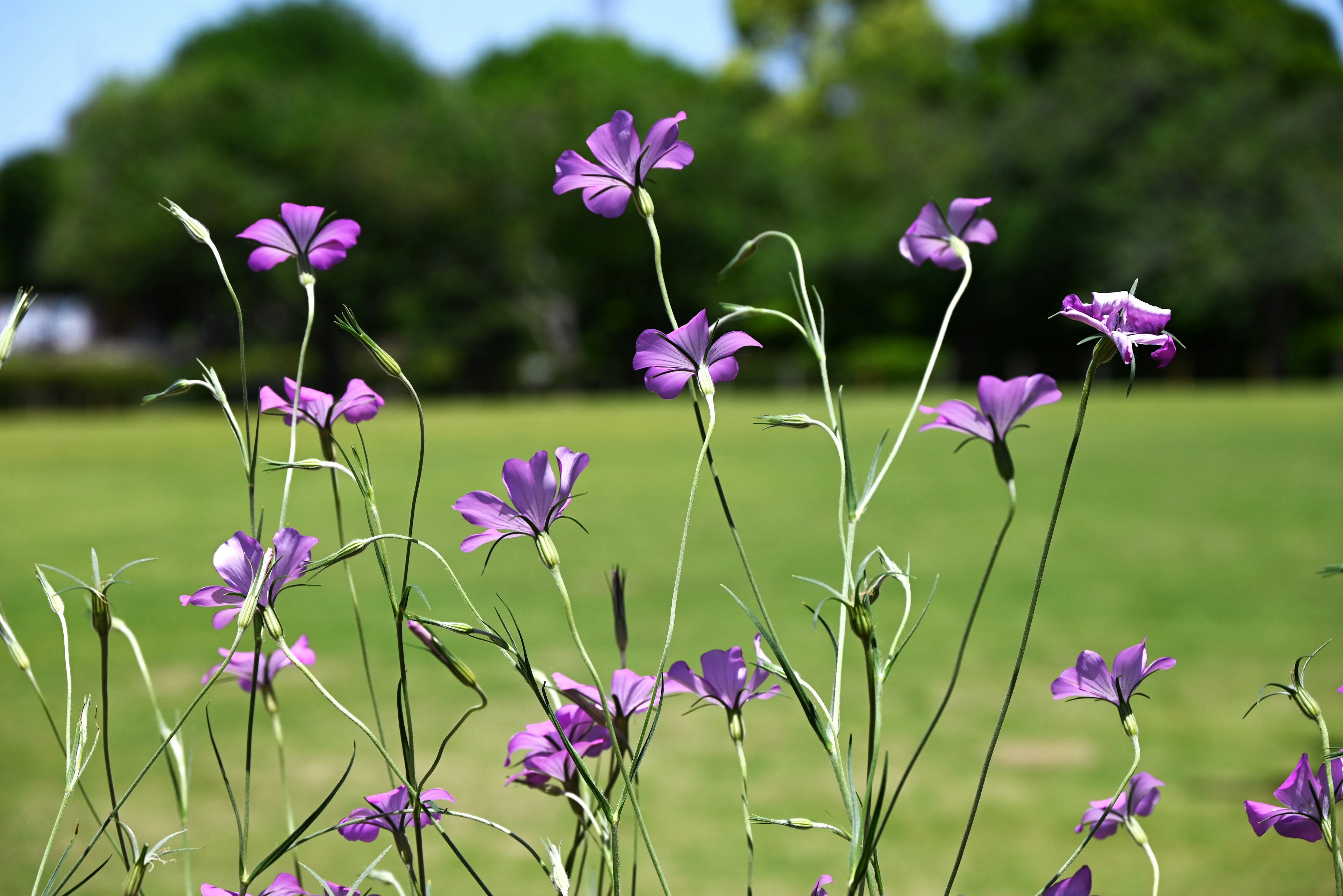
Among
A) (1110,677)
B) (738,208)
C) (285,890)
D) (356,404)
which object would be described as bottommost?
(285,890)

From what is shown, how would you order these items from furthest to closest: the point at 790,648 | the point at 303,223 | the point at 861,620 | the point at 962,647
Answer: the point at 790,648
the point at 303,223
the point at 861,620
the point at 962,647

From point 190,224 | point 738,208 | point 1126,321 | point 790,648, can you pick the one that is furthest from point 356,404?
point 738,208

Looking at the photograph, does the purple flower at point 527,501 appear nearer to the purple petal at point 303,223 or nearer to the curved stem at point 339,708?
the curved stem at point 339,708

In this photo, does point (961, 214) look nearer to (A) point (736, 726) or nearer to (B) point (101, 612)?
(A) point (736, 726)

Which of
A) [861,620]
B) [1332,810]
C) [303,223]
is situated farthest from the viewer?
[303,223]

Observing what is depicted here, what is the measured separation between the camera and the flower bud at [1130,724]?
790 mm

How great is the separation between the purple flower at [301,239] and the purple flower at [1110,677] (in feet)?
1.87

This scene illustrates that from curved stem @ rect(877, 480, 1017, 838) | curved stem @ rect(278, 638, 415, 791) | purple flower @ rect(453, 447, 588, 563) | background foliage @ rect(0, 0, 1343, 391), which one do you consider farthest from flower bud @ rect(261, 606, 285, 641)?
background foliage @ rect(0, 0, 1343, 391)

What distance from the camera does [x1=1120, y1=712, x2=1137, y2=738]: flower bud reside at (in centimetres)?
79

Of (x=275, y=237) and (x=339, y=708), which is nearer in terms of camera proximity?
(x=339, y=708)

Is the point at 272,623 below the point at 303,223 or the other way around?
below

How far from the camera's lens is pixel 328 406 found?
0.92 meters

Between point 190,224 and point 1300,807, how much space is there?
802 millimetres

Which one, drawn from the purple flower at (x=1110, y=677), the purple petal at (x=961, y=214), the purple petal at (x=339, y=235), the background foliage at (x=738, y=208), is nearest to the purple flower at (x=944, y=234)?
the purple petal at (x=961, y=214)
